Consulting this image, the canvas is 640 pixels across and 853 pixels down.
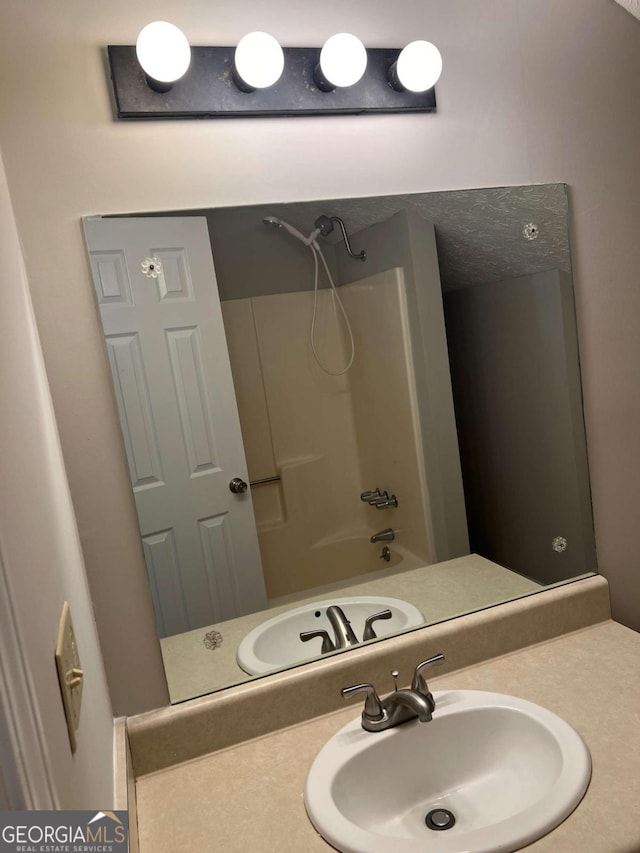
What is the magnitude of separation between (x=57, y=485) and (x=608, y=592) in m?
1.14

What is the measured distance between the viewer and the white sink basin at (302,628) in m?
1.19

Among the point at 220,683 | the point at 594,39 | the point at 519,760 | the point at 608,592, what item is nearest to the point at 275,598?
the point at 220,683

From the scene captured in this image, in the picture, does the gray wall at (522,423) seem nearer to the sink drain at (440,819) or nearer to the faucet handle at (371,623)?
the faucet handle at (371,623)

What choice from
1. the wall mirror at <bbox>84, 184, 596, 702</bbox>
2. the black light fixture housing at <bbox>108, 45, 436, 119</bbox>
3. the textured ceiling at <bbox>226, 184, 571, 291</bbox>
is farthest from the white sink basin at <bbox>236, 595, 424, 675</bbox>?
the black light fixture housing at <bbox>108, 45, 436, 119</bbox>

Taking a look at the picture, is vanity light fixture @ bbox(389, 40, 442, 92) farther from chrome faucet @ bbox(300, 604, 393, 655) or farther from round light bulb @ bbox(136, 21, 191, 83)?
chrome faucet @ bbox(300, 604, 393, 655)

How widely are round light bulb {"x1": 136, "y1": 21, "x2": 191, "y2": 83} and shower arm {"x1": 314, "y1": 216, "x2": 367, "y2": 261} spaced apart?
1.09ft

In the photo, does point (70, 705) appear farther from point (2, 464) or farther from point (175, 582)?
point (175, 582)

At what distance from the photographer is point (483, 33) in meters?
1.26

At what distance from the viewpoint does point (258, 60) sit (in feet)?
3.60

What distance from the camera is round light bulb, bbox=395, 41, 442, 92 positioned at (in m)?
1.19

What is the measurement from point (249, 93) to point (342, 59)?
0.18 metres

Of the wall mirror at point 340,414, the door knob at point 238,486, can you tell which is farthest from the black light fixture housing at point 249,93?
the door knob at point 238,486

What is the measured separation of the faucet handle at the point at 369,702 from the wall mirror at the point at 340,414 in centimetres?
14

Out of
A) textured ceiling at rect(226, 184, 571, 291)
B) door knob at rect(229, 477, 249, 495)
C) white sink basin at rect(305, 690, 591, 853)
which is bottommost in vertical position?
white sink basin at rect(305, 690, 591, 853)
